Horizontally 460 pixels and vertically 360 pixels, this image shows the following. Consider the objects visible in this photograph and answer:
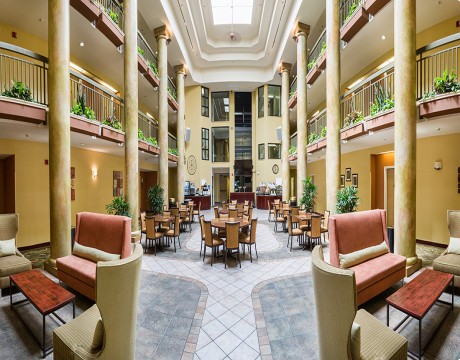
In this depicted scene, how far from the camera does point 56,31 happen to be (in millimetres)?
4750

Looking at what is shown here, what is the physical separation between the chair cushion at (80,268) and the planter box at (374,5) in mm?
8817

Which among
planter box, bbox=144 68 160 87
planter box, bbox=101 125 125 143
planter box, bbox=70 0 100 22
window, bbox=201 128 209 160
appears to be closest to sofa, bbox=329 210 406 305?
planter box, bbox=101 125 125 143

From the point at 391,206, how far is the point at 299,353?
8659mm

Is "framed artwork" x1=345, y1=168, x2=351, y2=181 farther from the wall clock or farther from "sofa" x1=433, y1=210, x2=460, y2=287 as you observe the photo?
the wall clock

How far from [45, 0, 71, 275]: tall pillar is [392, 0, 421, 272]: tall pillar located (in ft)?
22.2

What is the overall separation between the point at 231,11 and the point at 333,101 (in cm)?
1062

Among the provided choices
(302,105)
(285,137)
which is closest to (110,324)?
(302,105)

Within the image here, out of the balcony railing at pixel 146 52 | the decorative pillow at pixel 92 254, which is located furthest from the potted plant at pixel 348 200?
the balcony railing at pixel 146 52

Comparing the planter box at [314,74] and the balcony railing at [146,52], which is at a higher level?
the balcony railing at [146,52]

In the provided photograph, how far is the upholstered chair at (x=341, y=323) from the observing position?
5.36ft

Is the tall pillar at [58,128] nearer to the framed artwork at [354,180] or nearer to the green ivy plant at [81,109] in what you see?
the green ivy plant at [81,109]

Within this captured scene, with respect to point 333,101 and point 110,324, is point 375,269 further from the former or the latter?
point 333,101

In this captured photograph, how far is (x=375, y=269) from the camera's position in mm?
3668

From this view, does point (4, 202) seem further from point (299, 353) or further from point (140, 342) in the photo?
point (299, 353)
